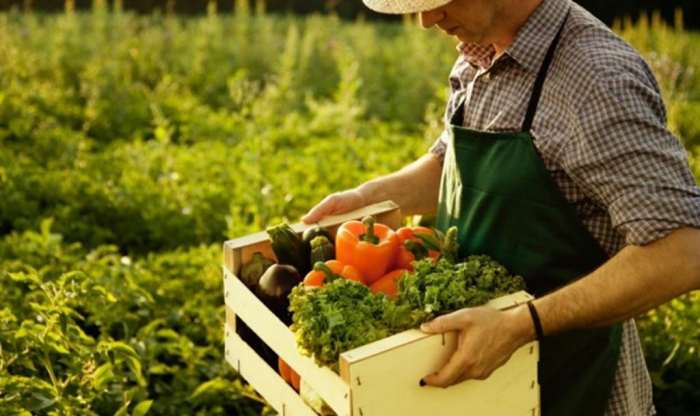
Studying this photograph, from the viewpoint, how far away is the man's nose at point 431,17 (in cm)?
236

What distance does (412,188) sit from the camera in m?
3.00

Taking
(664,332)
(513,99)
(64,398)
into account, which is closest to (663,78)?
(664,332)

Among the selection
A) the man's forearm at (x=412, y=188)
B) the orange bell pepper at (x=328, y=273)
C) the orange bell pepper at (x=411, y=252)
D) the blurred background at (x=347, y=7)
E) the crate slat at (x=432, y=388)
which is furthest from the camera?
the blurred background at (x=347, y=7)

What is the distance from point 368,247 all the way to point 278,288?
0.85 ft

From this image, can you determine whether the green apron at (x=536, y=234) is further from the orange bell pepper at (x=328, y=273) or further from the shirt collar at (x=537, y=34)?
the orange bell pepper at (x=328, y=273)

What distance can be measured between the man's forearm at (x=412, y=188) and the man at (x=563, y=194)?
0.09m

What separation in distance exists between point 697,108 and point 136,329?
18.8 feet

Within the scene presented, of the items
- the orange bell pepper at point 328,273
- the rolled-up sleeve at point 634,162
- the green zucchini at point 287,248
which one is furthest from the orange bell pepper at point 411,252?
the rolled-up sleeve at point 634,162

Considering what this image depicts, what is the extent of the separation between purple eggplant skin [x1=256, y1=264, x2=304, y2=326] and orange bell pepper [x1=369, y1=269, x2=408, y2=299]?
210mm

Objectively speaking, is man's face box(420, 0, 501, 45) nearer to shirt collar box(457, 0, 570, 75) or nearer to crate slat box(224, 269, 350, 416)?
shirt collar box(457, 0, 570, 75)

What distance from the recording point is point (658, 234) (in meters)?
2.10

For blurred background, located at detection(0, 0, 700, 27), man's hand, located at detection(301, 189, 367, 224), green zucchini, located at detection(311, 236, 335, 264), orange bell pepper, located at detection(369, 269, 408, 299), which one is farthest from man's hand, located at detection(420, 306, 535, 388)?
blurred background, located at detection(0, 0, 700, 27)

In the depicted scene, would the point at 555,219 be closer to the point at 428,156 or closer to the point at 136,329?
the point at 428,156

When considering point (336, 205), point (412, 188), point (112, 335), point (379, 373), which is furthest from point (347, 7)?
point (379, 373)
